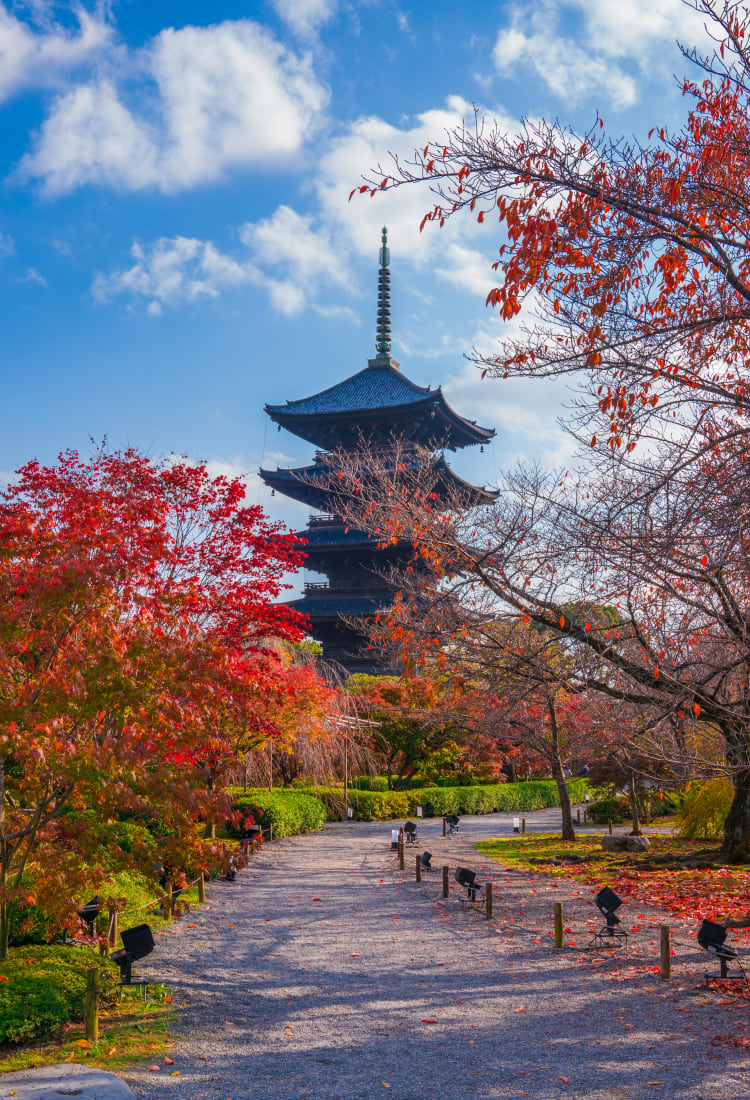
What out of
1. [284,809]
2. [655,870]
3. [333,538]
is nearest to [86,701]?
[655,870]

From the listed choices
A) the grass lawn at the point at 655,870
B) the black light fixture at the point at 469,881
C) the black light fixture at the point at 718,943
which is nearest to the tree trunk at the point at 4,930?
the black light fixture at the point at 718,943

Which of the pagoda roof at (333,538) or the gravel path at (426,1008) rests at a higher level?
the pagoda roof at (333,538)

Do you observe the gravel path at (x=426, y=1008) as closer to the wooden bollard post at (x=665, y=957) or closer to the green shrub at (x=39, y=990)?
the wooden bollard post at (x=665, y=957)

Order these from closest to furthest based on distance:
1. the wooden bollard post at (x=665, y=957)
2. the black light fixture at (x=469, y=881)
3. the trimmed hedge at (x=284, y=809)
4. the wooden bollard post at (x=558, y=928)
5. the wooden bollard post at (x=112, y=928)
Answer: the wooden bollard post at (x=665, y=957), the wooden bollard post at (x=112, y=928), the wooden bollard post at (x=558, y=928), the black light fixture at (x=469, y=881), the trimmed hedge at (x=284, y=809)

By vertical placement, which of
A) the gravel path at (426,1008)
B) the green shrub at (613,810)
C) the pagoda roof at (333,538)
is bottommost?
the green shrub at (613,810)

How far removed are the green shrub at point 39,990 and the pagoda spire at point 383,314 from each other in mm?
38647

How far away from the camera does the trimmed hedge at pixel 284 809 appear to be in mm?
20219

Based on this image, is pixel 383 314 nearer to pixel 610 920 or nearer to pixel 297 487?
pixel 297 487

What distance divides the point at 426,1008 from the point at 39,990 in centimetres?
348

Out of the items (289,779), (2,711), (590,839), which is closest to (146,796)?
(2,711)

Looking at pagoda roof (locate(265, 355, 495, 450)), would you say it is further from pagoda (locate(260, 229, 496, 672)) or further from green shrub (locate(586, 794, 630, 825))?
green shrub (locate(586, 794, 630, 825))

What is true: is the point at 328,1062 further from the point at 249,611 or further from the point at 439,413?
the point at 439,413

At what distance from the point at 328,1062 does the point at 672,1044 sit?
279 cm

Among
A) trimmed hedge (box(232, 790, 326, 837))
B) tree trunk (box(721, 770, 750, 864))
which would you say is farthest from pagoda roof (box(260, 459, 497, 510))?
tree trunk (box(721, 770, 750, 864))
